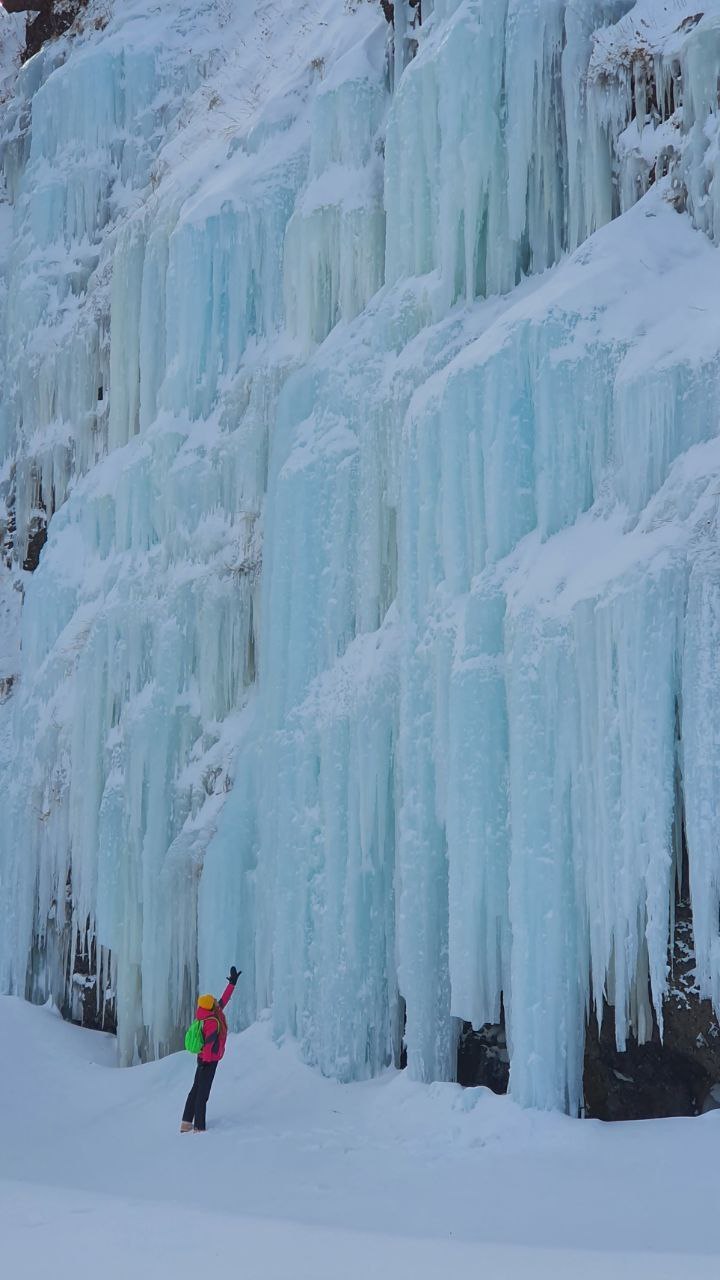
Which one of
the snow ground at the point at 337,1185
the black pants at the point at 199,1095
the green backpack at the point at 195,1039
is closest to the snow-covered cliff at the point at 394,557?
the snow ground at the point at 337,1185

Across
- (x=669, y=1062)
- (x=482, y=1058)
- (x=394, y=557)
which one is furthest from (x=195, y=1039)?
(x=394, y=557)

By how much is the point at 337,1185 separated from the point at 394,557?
4.96 meters

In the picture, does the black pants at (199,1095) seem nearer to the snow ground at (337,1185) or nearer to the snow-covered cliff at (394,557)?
the snow ground at (337,1185)

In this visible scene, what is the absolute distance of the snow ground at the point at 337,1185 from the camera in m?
5.38

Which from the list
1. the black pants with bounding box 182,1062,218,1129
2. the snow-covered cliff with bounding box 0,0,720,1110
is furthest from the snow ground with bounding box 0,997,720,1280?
the snow-covered cliff with bounding box 0,0,720,1110

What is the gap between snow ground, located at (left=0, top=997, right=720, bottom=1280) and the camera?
5.38 m

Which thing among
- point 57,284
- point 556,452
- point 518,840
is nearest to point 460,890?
point 518,840

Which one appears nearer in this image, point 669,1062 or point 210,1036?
point 669,1062

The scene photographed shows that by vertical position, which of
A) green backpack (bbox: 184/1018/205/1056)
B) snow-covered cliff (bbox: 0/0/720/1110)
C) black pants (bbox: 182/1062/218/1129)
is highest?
snow-covered cliff (bbox: 0/0/720/1110)

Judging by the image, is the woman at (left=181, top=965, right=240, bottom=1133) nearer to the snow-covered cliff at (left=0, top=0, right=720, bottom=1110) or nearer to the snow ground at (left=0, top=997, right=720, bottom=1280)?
the snow ground at (left=0, top=997, right=720, bottom=1280)

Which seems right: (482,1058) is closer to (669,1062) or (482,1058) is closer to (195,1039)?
(669,1062)

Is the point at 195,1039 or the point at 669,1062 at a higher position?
the point at 195,1039

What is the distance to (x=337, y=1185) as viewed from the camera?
300 inches

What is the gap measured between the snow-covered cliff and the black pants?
1149 mm
